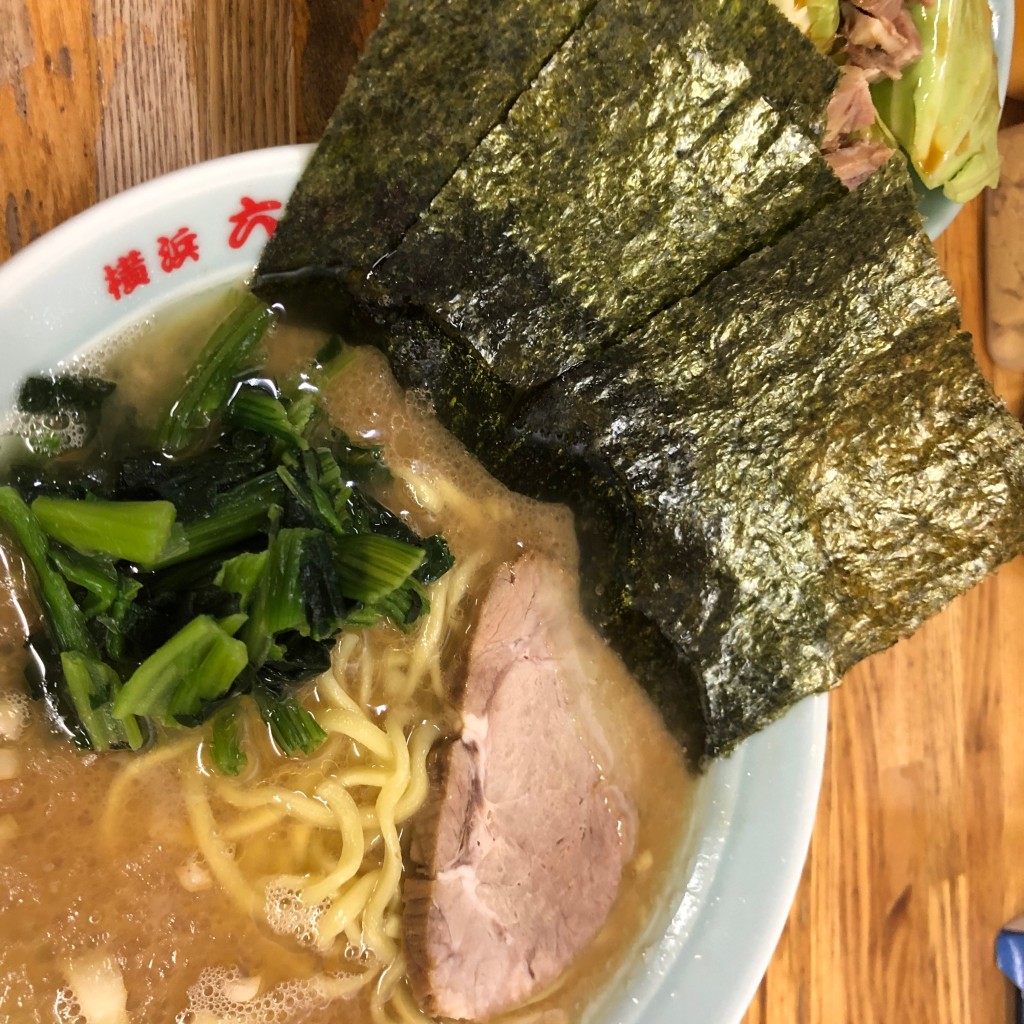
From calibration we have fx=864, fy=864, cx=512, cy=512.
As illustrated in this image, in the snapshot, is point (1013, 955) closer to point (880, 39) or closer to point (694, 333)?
point (694, 333)

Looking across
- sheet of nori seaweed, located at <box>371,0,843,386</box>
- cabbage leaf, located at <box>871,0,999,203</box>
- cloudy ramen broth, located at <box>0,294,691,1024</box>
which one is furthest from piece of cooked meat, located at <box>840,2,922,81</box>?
cloudy ramen broth, located at <box>0,294,691,1024</box>

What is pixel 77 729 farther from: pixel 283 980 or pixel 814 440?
pixel 814 440

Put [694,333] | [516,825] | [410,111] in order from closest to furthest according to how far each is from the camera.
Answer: [410,111] → [694,333] → [516,825]

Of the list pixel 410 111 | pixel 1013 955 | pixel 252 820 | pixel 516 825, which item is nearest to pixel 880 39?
pixel 410 111

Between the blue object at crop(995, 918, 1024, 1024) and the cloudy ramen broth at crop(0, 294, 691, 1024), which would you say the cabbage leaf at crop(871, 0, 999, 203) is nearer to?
the cloudy ramen broth at crop(0, 294, 691, 1024)

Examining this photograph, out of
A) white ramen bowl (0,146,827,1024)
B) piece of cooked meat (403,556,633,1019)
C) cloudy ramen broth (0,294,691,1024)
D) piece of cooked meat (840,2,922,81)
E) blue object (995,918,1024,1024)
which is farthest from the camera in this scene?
blue object (995,918,1024,1024)

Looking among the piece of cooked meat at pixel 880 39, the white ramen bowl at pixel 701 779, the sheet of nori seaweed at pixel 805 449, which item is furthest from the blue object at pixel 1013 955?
the piece of cooked meat at pixel 880 39

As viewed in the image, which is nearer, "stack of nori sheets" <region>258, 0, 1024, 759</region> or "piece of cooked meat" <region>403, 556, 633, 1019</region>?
"stack of nori sheets" <region>258, 0, 1024, 759</region>
